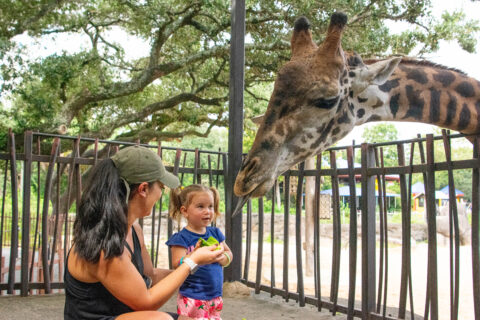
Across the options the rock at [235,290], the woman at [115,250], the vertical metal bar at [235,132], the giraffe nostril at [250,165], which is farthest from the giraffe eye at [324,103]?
the rock at [235,290]

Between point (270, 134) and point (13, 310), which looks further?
point (13, 310)

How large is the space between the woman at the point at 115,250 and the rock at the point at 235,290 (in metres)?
3.53

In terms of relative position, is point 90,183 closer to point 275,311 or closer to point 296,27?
point 296,27

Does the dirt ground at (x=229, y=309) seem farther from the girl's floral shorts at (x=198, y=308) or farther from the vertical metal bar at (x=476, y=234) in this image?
the vertical metal bar at (x=476, y=234)

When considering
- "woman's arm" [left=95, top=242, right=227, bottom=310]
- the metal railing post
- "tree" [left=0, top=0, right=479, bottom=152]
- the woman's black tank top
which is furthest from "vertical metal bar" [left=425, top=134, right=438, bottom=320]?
"tree" [left=0, top=0, right=479, bottom=152]

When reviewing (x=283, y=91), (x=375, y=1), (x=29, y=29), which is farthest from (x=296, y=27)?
(x=29, y=29)

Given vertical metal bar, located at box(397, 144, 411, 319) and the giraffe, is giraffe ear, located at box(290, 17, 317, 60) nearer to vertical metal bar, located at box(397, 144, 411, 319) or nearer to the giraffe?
the giraffe

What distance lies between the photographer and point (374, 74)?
2.84 m

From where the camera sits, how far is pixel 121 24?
13727 mm

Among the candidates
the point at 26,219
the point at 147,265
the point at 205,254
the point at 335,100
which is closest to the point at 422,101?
the point at 335,100

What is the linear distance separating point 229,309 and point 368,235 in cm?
176

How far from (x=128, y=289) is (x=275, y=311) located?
3.37 m

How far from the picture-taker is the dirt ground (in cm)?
452

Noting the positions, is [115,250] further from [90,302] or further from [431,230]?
[431,230]
